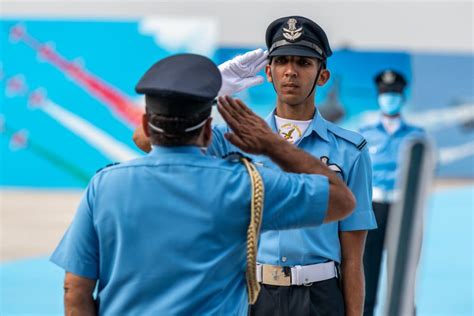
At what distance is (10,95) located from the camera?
54.2 ft

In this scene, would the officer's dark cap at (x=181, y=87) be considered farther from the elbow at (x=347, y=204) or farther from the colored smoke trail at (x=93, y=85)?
the colored smoke trail at (x=93, y=85)

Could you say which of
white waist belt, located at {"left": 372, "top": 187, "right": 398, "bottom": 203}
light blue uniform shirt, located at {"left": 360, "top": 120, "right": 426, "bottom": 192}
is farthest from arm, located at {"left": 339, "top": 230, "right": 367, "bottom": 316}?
light blue uniform shirt, located at {"left": 360, "top": 120, "right": 426, "bottom": 192}

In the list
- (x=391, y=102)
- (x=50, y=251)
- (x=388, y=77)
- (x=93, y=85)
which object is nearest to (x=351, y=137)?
(x=391, y=102)

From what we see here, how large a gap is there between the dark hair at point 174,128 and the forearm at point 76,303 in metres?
0.48

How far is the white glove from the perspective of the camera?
10.3 ft

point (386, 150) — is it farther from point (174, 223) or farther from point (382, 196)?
point (174, 223)

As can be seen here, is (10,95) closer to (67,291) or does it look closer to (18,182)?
(18,182)

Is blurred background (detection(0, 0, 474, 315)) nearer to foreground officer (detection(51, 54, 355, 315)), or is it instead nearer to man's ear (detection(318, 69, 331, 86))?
man's ear (detection(318, 69, 331, 86))

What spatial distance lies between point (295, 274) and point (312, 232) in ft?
0.58

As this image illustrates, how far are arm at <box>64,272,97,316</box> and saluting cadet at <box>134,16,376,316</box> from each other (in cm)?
108

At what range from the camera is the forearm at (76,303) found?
8.04ft

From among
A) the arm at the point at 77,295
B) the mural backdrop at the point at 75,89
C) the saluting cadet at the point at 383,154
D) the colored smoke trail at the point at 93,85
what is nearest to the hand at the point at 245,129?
the arm at the point at 77,295

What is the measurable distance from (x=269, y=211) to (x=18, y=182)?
592 inches

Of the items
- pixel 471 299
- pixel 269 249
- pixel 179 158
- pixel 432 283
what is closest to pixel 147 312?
pixel 179 158
